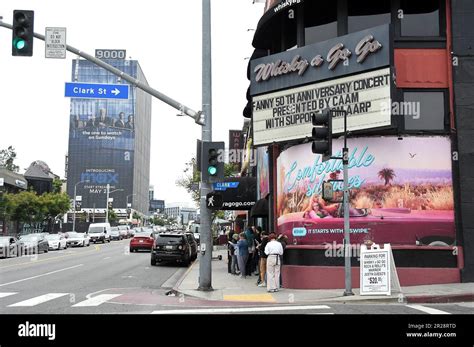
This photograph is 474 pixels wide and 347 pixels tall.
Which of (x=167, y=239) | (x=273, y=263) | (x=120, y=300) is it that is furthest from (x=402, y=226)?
(x=167, y=239)

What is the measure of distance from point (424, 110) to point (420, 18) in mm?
2890

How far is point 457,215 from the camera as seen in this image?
14250 millimetres

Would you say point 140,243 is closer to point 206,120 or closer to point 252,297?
point 206,120

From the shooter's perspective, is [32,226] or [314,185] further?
[32,226]

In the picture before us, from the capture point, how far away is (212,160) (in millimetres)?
14547

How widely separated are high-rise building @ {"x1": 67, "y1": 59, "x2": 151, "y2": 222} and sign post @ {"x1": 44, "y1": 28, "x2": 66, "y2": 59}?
12351cm

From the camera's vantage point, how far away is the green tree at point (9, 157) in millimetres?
94150

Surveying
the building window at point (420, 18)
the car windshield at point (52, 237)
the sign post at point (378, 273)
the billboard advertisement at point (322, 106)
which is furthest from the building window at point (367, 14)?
the car windshield at point (52, 237)

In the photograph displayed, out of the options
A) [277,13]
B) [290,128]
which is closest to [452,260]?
[290,128]

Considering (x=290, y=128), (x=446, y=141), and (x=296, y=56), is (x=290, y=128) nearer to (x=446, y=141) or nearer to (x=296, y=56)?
(x=296, y=56)

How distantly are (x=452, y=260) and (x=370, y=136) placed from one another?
424cm

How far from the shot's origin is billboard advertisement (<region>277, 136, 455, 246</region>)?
46.6 ft

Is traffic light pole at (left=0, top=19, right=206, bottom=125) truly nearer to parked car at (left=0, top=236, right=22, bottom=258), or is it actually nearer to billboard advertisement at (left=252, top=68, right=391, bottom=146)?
billboard advertisement at (left=252, top=68, right=391, bottom=146)

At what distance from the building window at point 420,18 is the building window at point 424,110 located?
1.95 m
